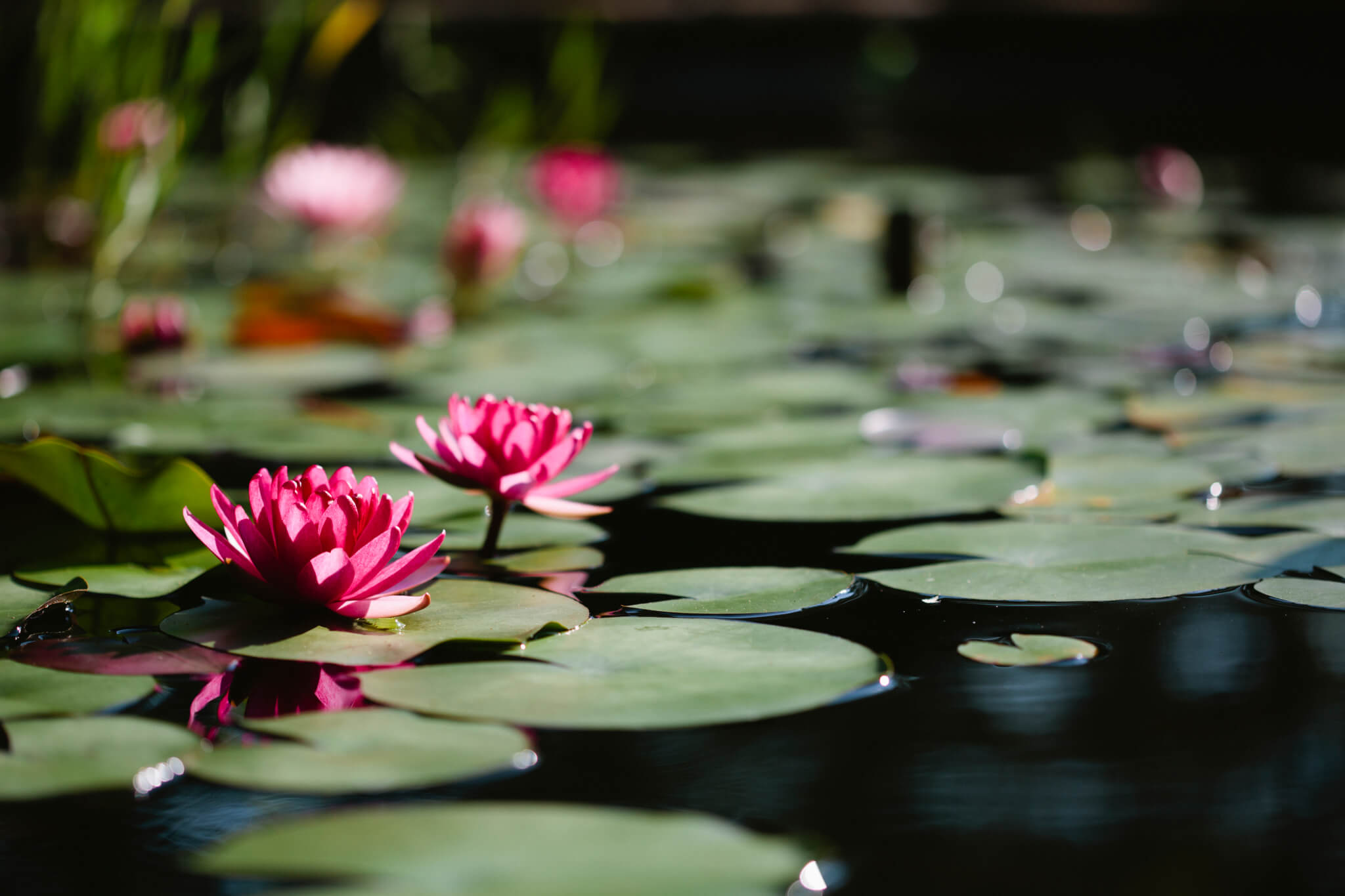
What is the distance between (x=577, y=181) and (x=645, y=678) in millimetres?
2270

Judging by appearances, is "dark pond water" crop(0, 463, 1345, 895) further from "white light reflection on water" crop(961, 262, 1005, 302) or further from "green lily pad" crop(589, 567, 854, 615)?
"white light reflection on water" crop(961, 262, 1005, 302)

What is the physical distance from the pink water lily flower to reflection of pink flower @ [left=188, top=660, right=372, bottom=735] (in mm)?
54

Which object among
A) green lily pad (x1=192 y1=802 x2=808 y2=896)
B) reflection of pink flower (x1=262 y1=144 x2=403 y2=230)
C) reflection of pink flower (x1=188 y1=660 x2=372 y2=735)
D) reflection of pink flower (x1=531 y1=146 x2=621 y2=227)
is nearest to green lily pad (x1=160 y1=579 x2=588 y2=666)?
reflection of pink flower (x1=188 y1=660 x2=372 y2=735)

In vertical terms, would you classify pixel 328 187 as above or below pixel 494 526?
above

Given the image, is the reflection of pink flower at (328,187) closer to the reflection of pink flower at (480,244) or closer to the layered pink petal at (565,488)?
the reflection of pink flower at (480,244)

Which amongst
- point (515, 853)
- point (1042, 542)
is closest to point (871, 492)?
Result: point (1042, 542)

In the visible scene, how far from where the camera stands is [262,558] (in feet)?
2.99

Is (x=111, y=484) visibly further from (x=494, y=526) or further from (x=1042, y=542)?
(x=1042, y=542)

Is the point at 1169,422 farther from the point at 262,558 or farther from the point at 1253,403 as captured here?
the point at 262,558

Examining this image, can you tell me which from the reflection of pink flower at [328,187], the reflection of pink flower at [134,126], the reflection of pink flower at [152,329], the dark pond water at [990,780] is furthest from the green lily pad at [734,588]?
the reflection of pink flower at [328,187]

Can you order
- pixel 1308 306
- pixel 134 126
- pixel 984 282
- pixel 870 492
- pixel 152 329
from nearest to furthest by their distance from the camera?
pixel 870 492 → pixel 152 329 → pixel 134 126 → pixel 1308 306 → pixel 984 282

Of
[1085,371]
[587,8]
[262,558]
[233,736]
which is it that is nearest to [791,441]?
[1085,371]

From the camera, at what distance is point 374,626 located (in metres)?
0.93

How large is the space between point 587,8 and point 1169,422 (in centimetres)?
420
